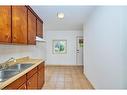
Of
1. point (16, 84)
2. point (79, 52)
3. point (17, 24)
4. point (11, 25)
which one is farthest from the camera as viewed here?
point (79, 52)

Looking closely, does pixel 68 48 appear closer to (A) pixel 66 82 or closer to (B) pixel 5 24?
(A) pixel 66 82

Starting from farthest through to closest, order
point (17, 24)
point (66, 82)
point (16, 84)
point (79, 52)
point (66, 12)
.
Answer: point (79, 52)
point (66, 82)
point (66, 12)
point (17, 24)
point (16, 84)

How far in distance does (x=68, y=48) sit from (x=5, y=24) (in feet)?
23.7

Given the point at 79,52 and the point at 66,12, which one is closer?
the point at 66,12

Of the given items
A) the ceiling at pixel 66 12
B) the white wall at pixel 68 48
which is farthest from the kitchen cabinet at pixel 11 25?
the white wall at pixel 68 48

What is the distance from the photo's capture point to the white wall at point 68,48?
9.25m

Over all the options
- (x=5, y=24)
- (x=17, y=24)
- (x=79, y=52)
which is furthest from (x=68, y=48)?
(x=5, y=24)

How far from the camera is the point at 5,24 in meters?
2.16

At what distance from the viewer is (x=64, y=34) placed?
30.7 feet

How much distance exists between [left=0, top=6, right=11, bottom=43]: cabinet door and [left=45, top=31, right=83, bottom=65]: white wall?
7039 mm

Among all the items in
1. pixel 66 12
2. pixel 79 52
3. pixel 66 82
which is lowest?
pixel 66 82

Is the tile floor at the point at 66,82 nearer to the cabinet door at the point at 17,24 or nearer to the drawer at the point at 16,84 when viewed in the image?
the cabinet door at the point at 17,24
